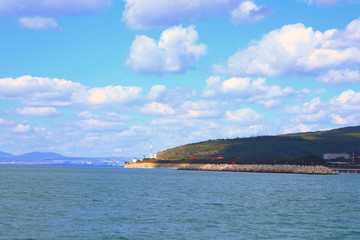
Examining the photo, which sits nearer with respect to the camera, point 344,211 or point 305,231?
point 305,231

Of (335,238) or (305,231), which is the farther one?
(305,231)

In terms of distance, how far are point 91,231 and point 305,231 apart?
20136mm

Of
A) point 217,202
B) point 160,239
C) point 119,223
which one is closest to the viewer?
point 160,239

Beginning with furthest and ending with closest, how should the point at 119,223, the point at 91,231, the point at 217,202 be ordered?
the point at 217,202, the point at 119,223, the point at 91,231

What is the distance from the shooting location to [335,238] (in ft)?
130

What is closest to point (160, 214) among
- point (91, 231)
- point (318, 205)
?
point (91, 231)

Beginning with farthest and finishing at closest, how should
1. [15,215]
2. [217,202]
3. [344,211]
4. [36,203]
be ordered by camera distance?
1. [217,202]
2. [36,203]
3. [344,211]
4. [15,215]

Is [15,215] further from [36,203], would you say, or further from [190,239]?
[190,239]

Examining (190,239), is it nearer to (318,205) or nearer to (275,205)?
(275,205)

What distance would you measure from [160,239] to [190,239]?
2.56 metres

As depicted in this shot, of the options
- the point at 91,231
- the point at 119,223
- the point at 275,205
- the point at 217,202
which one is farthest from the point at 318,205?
the point at 91,231

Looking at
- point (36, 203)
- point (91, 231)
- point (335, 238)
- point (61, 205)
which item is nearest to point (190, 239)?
point (91, 231)

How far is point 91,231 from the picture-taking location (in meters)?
41.2

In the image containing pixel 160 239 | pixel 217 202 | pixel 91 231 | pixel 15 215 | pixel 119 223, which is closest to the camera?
pixel 160 239
